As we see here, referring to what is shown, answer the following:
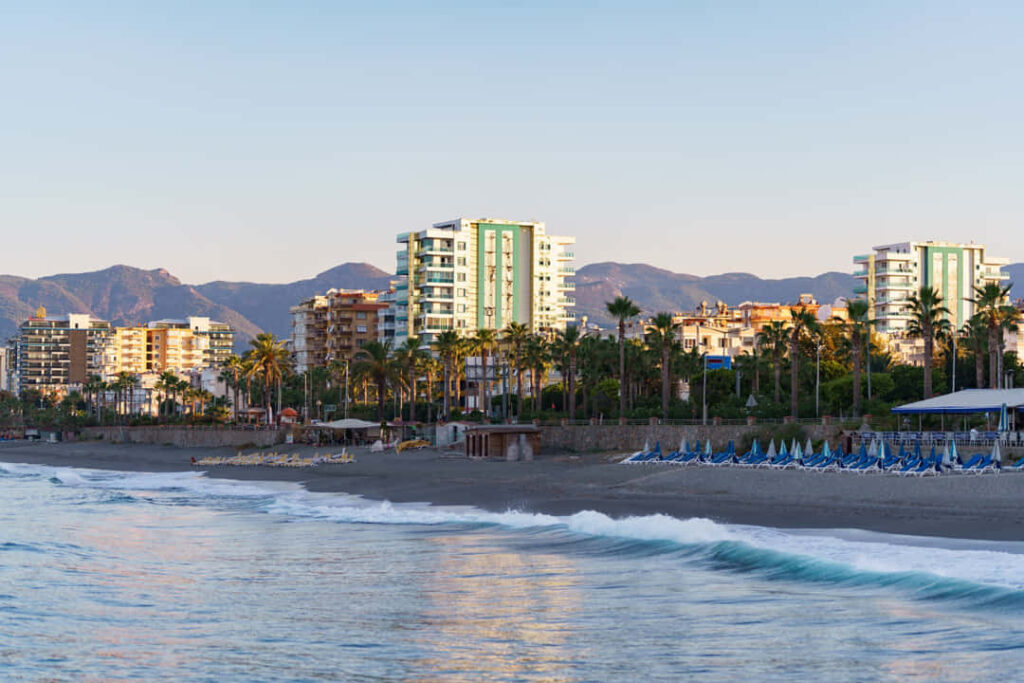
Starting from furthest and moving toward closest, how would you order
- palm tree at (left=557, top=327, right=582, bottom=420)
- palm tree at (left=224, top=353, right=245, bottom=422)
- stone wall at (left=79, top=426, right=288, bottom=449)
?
1. palm tree at (left=224, top=353, right=245, bottom=422)
2. stone wall at (left=79, top=426, right=288, bottom=449)
3. palm tree at (left=557, top=327, right=582, bottom=420)

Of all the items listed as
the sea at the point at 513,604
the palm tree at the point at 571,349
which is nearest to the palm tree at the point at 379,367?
the palm tree at the point at 571,349

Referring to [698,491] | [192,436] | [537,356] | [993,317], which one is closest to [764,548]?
[698,491]

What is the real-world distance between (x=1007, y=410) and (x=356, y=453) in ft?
134

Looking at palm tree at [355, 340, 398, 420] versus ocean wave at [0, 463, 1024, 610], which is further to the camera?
palm tree at [355, 340, 398, 420]

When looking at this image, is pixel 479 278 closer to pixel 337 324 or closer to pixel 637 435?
pixel 337 324

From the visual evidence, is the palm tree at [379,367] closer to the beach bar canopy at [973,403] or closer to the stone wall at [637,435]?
the stone wall at [637,435]

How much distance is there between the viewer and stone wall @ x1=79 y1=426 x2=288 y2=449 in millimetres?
102000

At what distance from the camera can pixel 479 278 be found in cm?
15975

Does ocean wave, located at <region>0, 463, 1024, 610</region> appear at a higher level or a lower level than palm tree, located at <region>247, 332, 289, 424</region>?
lower

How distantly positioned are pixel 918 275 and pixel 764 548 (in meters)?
165

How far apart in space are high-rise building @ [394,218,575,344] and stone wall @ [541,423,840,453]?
76.8m

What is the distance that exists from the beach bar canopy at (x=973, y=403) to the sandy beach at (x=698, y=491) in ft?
27.8

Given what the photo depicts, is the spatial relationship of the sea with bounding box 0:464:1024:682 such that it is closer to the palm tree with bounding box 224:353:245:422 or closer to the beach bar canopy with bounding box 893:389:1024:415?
the beach bar canopy with bounding box 893:389:1024:415

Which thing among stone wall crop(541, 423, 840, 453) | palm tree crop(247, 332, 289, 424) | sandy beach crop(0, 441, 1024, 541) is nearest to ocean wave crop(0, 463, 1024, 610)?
sandy beach crop(0, 441, 1024, 541)
